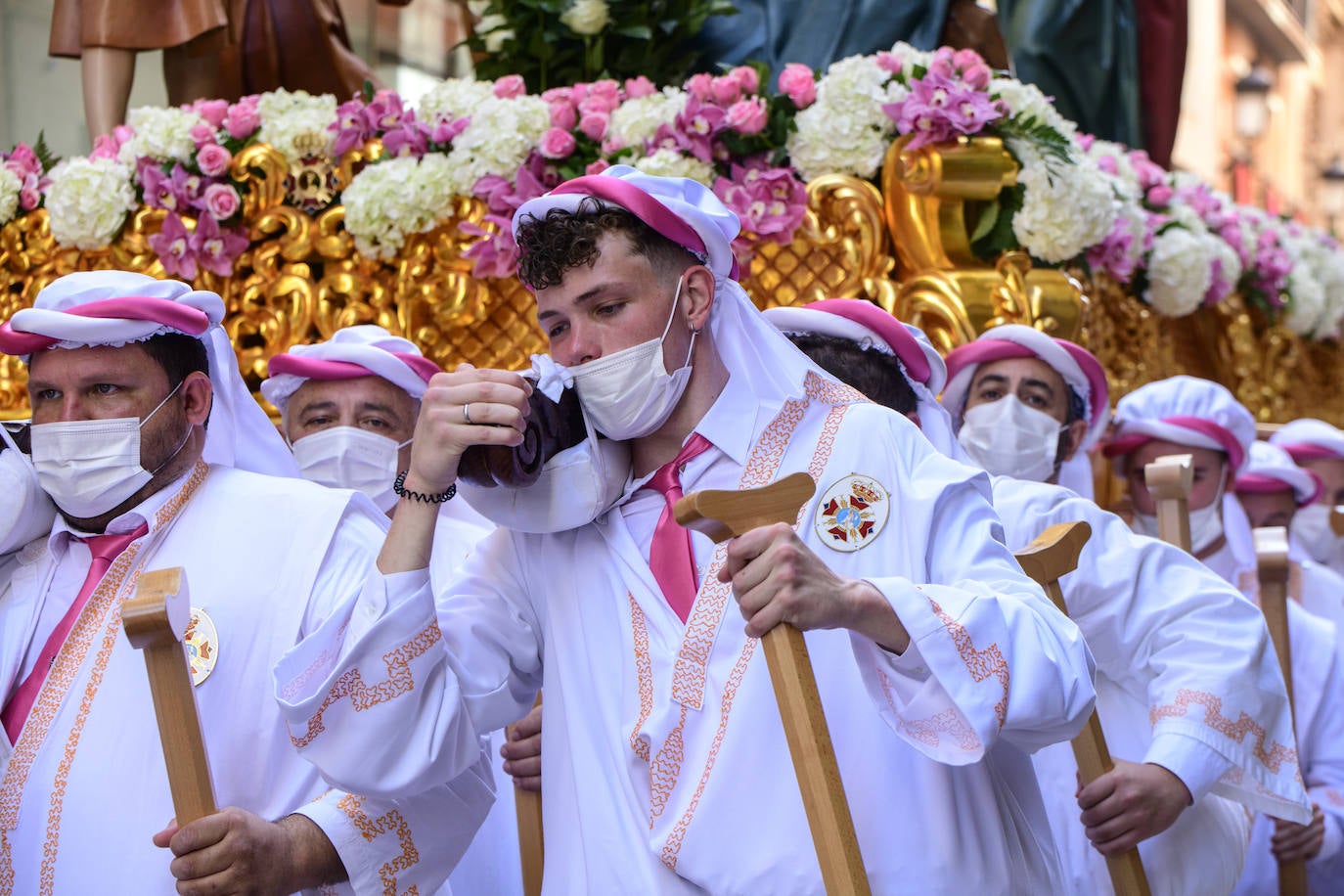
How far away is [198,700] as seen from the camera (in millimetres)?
3094

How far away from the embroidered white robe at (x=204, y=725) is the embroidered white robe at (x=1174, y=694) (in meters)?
1.41

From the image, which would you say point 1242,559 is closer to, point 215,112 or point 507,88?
point 507,88

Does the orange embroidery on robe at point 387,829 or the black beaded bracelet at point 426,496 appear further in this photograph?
the orange embroidery on robe at point 387,829

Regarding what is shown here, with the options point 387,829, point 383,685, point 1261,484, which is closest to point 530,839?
point 387,829

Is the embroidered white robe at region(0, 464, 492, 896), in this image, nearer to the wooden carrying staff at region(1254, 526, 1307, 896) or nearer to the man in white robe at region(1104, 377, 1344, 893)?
the wooden carrying staff at region(1254, 526, 1307, 896)

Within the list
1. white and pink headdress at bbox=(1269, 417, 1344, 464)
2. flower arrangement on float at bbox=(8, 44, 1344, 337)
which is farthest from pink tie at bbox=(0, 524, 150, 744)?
white and pink headdress at bbox=(1269, 417, 1344, 464)

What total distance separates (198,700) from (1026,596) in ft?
5.02

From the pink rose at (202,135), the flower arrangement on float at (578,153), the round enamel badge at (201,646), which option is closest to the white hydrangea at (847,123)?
the flower arrangement on float at (578,153)

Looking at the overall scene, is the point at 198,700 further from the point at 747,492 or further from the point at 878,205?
the point at 878,205

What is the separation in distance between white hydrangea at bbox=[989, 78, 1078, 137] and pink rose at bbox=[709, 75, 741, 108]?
2.46 feet

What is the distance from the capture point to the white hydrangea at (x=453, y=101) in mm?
5164

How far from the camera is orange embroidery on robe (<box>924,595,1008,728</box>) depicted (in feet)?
7.89

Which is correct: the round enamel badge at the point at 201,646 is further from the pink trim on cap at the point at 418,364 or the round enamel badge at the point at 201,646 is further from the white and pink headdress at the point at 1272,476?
the white and pink headdress at the point at 1272,476

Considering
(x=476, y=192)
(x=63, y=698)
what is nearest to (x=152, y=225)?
(x=476, y=192)
